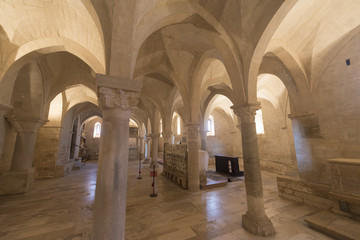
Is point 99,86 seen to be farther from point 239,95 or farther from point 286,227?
point 286,227

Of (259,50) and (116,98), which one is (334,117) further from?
(116,98)

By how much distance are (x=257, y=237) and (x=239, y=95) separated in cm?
326

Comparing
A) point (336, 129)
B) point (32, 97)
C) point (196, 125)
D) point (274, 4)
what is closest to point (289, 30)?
point (274, 4)

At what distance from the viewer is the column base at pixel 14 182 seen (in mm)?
5543

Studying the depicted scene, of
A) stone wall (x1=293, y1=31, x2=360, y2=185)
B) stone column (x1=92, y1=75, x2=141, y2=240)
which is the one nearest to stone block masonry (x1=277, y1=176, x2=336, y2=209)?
stone wall (x1=293, y1=31, x2=360, y2=185)

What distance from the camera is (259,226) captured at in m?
3.03

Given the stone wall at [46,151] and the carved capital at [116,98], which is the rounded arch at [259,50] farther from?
the stone wall at [46,151]

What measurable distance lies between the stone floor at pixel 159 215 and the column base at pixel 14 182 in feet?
1.07

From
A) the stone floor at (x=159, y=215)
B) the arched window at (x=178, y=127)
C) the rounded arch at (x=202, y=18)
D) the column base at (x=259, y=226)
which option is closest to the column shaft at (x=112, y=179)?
the stone floor at (x=159, y=215)

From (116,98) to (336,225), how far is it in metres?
5.52

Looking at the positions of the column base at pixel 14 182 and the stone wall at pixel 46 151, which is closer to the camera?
the column base at pixel 14 182

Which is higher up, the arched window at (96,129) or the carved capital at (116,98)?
the arched window at (96,129)

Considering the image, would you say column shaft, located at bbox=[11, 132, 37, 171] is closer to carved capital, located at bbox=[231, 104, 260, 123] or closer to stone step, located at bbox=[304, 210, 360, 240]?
carved capital, located at bbox=[231, 104, 260, 123]

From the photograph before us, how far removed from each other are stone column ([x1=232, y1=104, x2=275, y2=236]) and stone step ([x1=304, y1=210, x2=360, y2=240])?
1137mm
